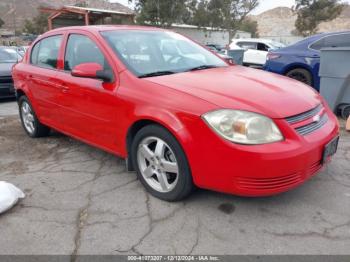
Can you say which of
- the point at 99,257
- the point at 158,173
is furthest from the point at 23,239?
the point at 158,173

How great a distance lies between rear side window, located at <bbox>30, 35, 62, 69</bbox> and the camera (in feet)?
14.5

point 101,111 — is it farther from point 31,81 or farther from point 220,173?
point 31,81

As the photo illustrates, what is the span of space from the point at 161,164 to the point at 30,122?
306cm

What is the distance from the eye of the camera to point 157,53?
3762 mm

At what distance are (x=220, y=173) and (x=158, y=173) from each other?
0.70 m

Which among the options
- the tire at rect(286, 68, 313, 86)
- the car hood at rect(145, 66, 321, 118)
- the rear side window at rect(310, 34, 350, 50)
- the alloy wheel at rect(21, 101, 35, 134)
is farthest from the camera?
the tire at rect(286, 68, 313, 86)

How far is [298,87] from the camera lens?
134 inches

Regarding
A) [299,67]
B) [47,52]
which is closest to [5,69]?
[47,52]

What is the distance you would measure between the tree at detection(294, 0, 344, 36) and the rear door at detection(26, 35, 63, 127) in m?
37.8

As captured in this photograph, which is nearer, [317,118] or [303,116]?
[303,116]

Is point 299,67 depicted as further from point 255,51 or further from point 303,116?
point 255,51

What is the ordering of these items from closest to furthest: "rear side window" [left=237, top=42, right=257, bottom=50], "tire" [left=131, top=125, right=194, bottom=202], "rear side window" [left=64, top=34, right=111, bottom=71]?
"tire" [left=131, top=125, right=194, bottom=202]
"rear side window" [left=64, top=34, right=111, bottom=71]
"rear side window" [left=237, top=42, right=257, bottom=50]

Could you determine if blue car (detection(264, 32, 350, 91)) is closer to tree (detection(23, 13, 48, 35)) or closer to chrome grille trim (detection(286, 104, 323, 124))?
chrome grille trim (detection(286, 104, 323, 124))

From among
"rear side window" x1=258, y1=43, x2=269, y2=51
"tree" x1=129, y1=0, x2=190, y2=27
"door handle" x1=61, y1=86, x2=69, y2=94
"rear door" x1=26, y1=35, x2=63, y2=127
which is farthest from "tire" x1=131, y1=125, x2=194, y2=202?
"tree" x1=129, y1=0, x2=190, y2=27
